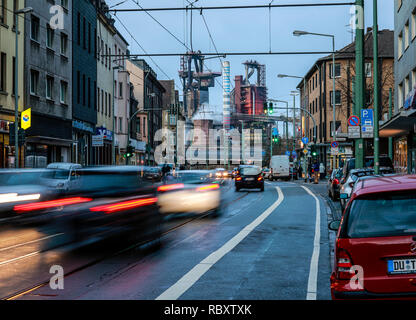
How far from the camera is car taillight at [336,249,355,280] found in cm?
555

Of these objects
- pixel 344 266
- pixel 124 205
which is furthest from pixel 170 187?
pixel 344 266

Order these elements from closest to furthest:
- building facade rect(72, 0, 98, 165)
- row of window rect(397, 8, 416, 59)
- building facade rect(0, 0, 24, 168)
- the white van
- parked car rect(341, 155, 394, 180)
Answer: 1. parked car rect(341, 155, 394, 180)
2. building facade rect(0, 0, 24, 168)
3. row of window rect(397, 8, 416, 59)
4. building facade rect(72, 0, 98, 165)
5. the white van

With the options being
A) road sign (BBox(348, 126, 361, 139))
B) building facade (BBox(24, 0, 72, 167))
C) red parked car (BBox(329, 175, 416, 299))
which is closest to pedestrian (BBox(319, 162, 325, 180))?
building facade (BBox(24, 0, 72, 167))

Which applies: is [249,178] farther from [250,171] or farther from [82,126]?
[82,126]

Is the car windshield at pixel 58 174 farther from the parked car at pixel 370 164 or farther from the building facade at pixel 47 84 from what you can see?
the parked car at pixel 370 164

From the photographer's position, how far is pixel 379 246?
5410 mm

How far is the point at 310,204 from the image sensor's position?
25.0 meters

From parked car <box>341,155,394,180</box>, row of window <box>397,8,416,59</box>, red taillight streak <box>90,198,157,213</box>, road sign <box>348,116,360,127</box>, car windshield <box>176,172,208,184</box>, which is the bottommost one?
red taillight streak <box>90,198,157,213</box>

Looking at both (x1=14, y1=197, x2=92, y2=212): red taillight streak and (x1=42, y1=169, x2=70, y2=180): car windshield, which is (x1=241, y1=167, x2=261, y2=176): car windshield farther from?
(x1=14, y1=197, x2=92, y2=212): red taillight streak

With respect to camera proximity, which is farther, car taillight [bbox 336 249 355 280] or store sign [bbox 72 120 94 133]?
store sign [bbox 72 120 94 133]

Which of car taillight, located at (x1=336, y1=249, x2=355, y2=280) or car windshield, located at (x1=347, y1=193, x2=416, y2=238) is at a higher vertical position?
car windshield, located at (x1=347, y1=193, x2=416, y2=238)

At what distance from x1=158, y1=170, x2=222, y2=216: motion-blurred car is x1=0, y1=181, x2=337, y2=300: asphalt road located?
0.84m
